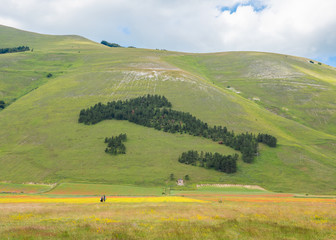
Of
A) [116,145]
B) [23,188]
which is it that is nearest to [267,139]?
[116,145]

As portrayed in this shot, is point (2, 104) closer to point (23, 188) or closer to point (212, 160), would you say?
point (23, 188)

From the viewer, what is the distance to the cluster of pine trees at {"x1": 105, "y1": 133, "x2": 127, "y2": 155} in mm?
84463

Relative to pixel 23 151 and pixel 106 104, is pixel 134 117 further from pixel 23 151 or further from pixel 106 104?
pixel 23 151

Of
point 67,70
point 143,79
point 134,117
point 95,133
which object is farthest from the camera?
point 67,70

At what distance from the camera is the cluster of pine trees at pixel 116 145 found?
84463mm

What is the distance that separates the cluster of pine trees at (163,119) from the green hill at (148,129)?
3.32m

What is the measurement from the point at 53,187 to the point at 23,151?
2817 centimetres

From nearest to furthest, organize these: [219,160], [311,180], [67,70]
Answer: [311,180]
[219,160]
[67,70]

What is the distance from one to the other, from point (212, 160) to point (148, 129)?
31.1 metres

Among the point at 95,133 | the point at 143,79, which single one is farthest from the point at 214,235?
the point at 143,79

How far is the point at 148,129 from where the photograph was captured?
3984 inches

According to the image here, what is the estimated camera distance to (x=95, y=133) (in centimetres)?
9700

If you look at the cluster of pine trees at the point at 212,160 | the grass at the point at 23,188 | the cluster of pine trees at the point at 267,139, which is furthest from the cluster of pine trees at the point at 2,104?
the cluster of pine trees at the point at 267,139

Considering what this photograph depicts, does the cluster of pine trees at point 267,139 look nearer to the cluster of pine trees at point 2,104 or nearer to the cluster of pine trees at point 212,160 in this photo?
the cluster of pine trees at point 212,160
